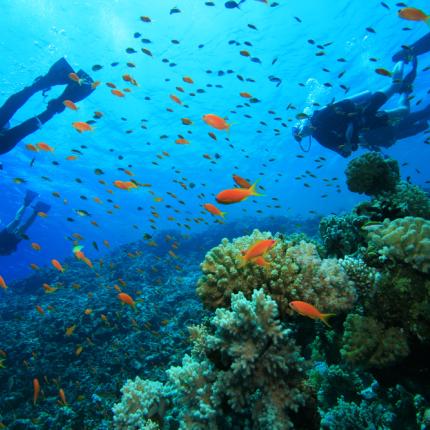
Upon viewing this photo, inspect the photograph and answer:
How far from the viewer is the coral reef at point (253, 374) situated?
8.43ft

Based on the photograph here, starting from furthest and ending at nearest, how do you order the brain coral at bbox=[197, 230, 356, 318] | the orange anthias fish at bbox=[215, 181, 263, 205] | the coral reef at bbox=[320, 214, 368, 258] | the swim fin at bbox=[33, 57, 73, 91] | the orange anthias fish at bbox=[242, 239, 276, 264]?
1. the swim fin at bbox=[33, 57, 73, 91]
2. the coral reef at bbox=[320, 214, 368, 258]
3. the orange anthias fish at bbox=[215, 181, 263, 205]
4. the brain coral at bbox=[197, 230, 356, 318]
5. the orange anthias fish at bbox=[242, 239, 276, 264]

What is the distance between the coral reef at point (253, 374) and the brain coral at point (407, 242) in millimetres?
1385

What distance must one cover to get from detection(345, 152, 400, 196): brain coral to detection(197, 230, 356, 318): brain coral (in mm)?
3621

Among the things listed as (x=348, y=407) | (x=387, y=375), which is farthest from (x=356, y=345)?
(x=348, y=407)

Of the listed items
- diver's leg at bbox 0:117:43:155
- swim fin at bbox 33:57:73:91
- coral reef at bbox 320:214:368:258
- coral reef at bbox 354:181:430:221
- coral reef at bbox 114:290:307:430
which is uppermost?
swim fin at bbox 33:57:73:91

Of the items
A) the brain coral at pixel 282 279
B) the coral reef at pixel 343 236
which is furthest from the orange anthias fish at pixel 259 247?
the coral reef at pixel 343 236

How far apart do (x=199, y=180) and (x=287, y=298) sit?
49903mm

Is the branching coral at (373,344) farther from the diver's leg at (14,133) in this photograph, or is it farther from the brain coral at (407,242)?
the diver's leg at (14,133)

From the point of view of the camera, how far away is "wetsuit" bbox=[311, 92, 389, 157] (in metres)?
10.6

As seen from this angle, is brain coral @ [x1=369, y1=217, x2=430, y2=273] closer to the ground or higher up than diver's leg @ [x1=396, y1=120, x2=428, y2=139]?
closer to the ground

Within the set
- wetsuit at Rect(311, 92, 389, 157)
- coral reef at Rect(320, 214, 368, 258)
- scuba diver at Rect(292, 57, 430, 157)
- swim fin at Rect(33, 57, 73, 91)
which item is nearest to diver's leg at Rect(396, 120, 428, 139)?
scuba diver at Rect(292, 57, 430, 157)

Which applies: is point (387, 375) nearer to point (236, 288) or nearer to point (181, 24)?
point (236, 288)

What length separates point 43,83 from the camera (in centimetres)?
1177

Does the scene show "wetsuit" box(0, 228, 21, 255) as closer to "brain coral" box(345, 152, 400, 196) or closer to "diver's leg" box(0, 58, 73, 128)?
"diver's leg" box(0, 58, 73, 128)
